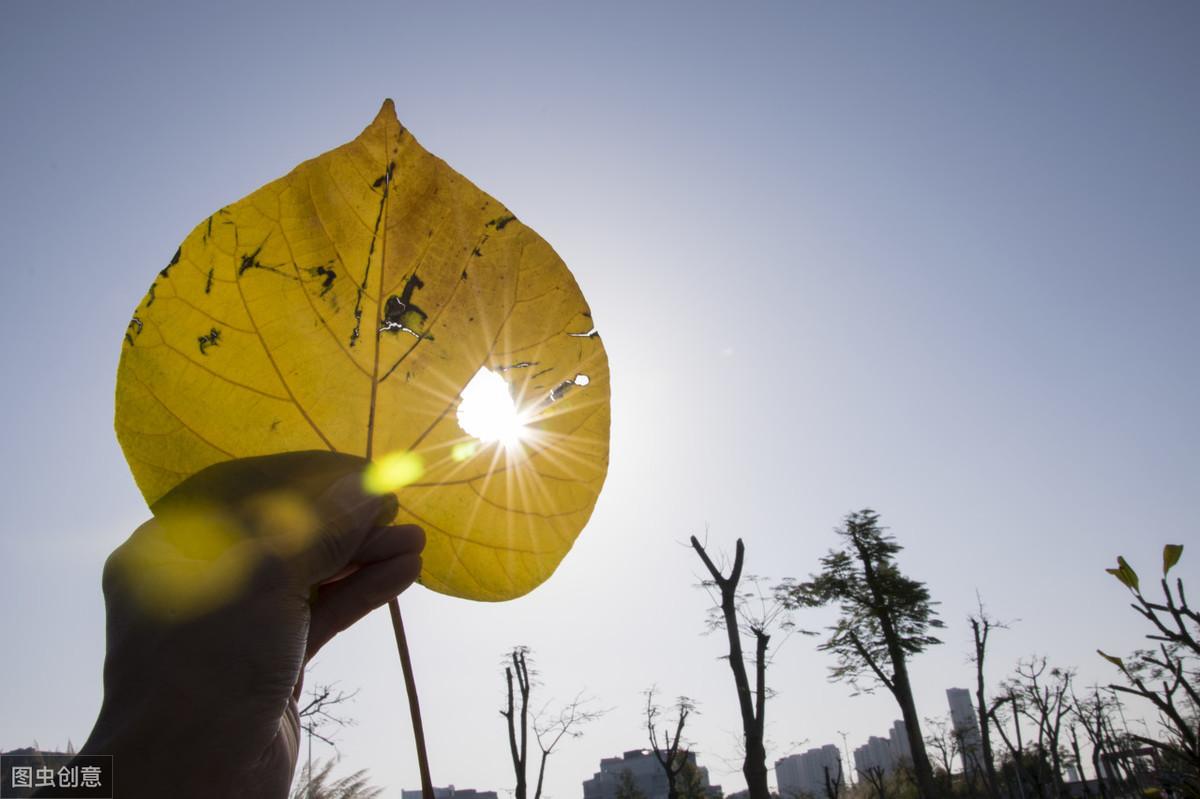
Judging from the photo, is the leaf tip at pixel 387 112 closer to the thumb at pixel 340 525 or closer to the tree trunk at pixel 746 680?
the thumb at pixel 340 525

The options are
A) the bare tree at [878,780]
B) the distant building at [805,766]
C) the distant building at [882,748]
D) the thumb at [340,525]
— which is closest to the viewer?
the thumb at [340,525]

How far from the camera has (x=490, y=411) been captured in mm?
860

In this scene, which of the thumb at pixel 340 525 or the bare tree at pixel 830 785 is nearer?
the thumb at pixel 340 525

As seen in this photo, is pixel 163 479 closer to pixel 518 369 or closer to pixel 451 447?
pixel 451 447

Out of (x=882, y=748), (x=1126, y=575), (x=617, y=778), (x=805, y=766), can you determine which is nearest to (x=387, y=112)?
(x=1126, y=575)

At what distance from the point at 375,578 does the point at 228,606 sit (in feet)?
0.59

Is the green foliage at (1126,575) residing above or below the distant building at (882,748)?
above

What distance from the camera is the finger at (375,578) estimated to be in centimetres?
84

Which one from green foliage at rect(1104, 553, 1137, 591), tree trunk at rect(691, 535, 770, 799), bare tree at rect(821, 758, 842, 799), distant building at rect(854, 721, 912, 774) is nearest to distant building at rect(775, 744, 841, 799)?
distant building at rect(854, 721, 912, 774)

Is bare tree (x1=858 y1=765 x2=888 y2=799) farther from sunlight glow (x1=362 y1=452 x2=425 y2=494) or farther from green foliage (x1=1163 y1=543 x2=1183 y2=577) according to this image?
sunlight glow (x1=362 y1=452 x2=425 y2=494)

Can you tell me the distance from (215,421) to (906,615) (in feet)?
91.1

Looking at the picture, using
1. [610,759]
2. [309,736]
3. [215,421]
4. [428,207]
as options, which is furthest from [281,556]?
[610,759]

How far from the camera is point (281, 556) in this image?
29.7 inches

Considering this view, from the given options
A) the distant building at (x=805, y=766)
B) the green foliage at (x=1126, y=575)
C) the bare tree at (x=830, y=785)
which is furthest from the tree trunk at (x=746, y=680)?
the distant building at (x=805, y=766)
